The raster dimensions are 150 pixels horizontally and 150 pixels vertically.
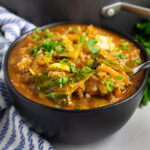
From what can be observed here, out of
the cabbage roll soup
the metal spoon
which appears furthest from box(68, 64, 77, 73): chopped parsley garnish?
the metal spoon

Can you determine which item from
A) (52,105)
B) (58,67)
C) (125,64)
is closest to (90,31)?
(125,64)

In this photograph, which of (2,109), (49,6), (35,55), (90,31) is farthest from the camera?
(49,6)

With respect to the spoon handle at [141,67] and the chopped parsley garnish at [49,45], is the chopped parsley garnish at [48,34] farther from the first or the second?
the spoon handle at [141,67]

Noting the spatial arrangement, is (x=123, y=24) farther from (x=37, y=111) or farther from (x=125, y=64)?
(x=37, y=111)

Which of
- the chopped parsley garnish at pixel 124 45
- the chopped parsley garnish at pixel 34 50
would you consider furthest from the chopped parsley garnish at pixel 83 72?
the chopped parsley garnish at pixel 124 45

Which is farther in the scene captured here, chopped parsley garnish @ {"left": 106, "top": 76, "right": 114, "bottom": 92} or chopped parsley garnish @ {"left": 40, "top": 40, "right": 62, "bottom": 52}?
chopped parsley garnish @ {"left": 40, "top": 40, "right": 62, "bottom": 52}

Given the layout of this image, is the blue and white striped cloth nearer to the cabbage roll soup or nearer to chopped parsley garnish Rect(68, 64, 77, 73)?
the cabbage roll soup
